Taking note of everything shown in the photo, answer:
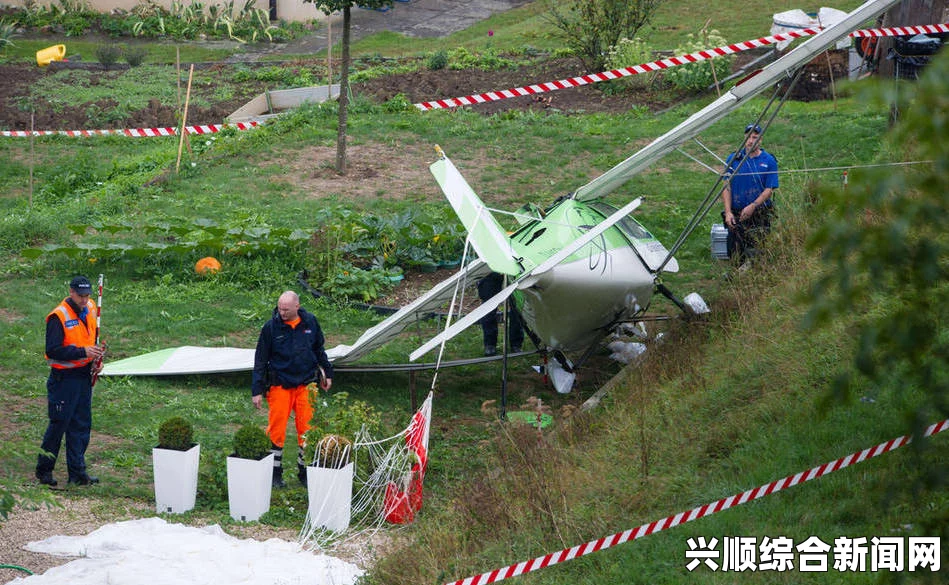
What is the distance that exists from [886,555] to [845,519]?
1.92 ft

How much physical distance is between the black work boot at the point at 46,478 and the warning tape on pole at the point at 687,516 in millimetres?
4117

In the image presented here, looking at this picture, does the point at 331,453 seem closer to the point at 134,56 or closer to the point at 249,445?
the point at 249,445

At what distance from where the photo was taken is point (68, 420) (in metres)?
9.01

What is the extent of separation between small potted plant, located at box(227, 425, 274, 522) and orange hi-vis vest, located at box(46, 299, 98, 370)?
163 cm

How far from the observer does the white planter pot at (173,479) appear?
853 cm

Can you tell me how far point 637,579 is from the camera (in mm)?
6293

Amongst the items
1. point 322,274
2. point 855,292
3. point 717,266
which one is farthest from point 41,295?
point 855,292

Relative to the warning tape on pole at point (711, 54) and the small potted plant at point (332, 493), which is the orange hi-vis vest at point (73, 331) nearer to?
the small potted plant at point (332, 493)

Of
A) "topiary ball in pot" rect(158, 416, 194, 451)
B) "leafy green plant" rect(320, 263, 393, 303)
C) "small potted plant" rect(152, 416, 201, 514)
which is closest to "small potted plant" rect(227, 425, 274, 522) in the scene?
"small potted plant" rect(152, 416, 201, 514)

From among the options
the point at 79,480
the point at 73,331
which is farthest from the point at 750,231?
the point at 79,480

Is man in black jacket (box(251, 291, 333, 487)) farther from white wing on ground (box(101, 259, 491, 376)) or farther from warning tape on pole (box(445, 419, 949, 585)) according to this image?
warning tape on pole (box(445, 419, 949, 585))

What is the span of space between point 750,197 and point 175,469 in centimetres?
700

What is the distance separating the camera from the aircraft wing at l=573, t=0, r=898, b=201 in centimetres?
929

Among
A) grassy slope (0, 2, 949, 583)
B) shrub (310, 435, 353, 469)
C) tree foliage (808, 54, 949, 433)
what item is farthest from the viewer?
shrub (310, 435, 353, 469)
